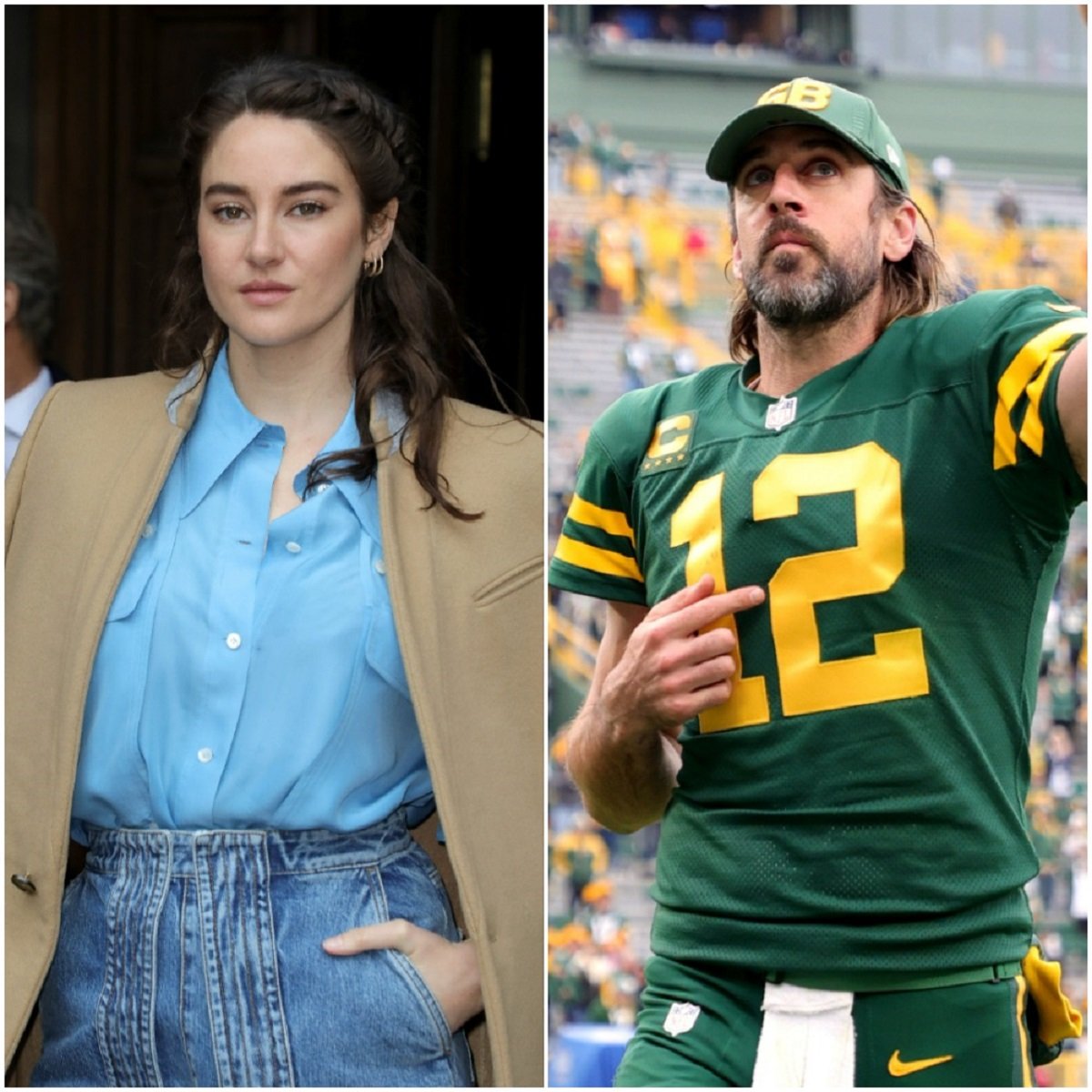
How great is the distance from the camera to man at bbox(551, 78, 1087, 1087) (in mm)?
2689

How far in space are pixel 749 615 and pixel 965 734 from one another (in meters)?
0.35

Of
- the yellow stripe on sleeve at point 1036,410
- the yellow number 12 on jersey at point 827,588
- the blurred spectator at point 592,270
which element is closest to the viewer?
the yellow stripe on sleeve at point 1036,410

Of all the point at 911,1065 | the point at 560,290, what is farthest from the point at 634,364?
the point at 911,1065

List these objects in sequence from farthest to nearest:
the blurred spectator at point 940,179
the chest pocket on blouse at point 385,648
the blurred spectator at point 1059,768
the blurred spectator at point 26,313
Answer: the blurred spectator at point 940,179 → the blurred spectator at point 1059,768 → the blurred spectator at point 26,313 → the chest pocket on blouse at point 385,648

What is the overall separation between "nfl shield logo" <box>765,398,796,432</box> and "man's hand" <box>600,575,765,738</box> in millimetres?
276

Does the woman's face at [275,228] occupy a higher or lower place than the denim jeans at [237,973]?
higher

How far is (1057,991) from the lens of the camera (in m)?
2.79

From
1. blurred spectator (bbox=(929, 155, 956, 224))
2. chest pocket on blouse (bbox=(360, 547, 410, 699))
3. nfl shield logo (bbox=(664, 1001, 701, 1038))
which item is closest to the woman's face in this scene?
chest pocket on blouse (bbox=(360, 547, 410, 699))

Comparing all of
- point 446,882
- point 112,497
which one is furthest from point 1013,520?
point 112,497

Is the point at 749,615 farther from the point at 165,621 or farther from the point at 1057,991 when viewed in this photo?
the point at 165,621

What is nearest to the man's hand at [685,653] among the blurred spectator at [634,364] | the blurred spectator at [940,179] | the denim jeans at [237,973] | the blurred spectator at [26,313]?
the denim jeans at [237,973]

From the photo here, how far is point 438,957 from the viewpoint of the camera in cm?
309

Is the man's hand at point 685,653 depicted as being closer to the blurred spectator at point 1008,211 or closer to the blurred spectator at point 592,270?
the blurred spectator at point 592,270

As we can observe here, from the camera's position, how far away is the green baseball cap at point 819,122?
9.80ft
